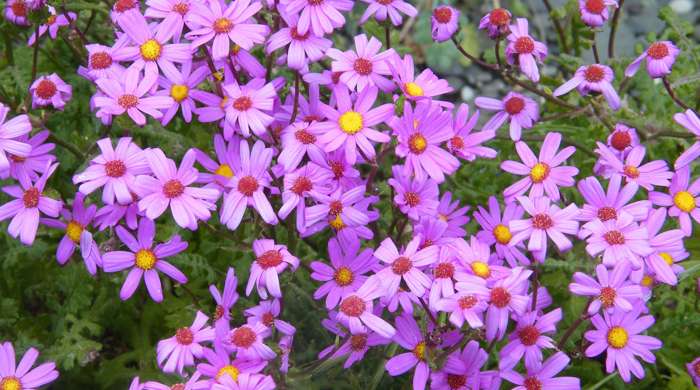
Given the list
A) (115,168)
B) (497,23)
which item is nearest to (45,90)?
(115,168)

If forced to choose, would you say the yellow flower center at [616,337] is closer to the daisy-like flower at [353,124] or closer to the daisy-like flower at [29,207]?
the daisy-like flower at [353,124]

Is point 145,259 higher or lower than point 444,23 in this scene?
lower

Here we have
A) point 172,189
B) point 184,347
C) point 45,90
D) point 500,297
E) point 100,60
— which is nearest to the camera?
point 500,297

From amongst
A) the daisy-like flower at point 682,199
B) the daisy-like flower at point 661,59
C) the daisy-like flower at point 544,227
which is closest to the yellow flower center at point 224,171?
the daisy-like flower at point 544,227

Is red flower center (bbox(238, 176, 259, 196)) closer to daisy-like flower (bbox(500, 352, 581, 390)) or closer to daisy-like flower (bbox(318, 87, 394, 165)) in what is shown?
daisy-like flower (bbox(318, 87, 394, 165))

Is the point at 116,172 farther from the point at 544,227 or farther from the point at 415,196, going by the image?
the point at 544,227

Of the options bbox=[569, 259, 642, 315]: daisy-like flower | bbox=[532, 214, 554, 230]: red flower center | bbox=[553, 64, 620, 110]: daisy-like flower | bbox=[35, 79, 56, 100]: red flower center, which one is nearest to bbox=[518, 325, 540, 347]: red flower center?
bbox=[569, 259, 642, 315]: daisy-like flower

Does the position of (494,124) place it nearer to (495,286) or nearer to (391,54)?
(391,54)
